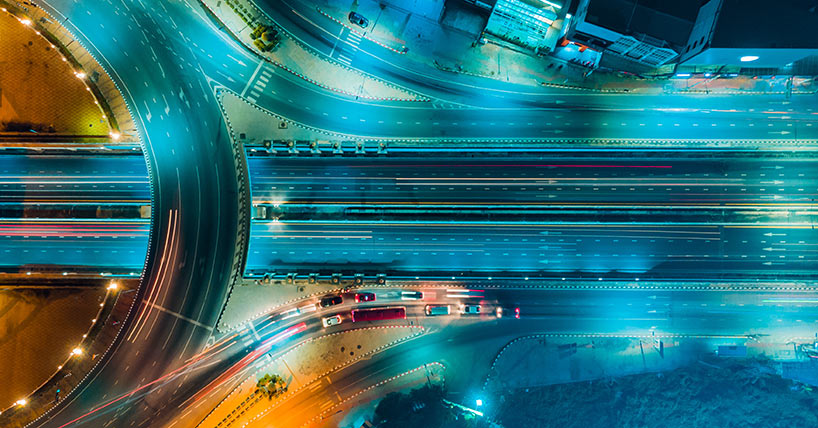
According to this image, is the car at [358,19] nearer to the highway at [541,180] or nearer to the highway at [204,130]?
the highway at [204,130]

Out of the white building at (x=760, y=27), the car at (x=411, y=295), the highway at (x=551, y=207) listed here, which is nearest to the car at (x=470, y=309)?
the highway at (x=551, y=207)

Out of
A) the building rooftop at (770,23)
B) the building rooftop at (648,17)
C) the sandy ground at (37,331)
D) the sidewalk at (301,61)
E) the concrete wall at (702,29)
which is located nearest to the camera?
the concrete wall at (702,29)

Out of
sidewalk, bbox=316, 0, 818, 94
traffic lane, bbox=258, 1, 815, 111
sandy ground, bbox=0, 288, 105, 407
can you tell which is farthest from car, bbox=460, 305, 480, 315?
sandy ground, bbox=0, 288, 105, 407

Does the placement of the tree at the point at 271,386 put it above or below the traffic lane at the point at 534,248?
below

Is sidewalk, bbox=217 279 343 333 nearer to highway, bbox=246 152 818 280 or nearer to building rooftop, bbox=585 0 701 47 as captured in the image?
highway, bbox=246 152 818 280

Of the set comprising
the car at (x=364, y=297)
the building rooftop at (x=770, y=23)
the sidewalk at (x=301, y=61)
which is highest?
the building rooftop at (x=770, y=23)

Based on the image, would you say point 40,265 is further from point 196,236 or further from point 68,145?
point 196,236

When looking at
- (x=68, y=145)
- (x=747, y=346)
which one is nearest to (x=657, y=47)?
(x=747, y=346)
